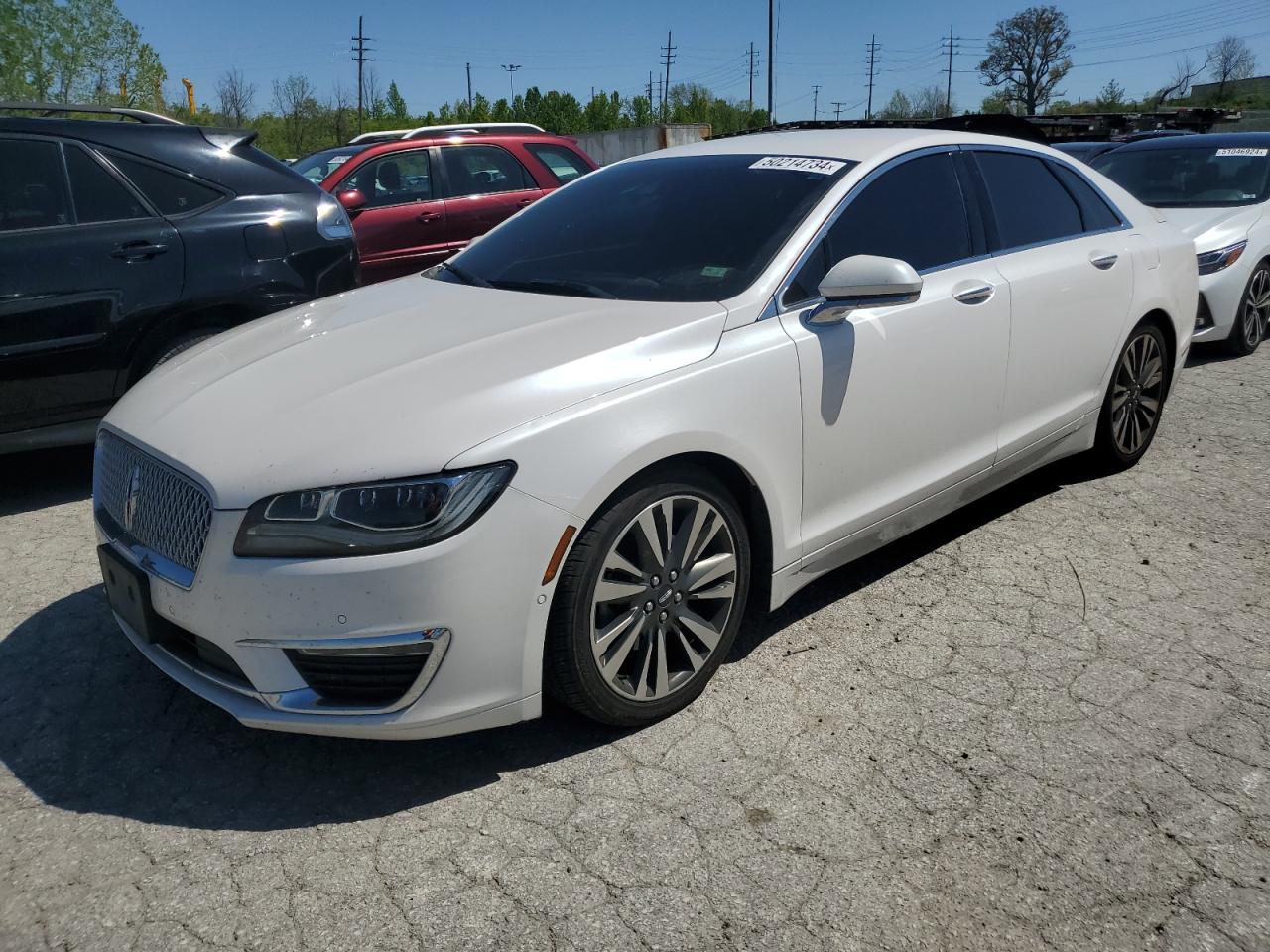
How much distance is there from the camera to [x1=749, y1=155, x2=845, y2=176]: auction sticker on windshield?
3654mm

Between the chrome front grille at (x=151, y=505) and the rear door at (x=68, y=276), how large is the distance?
1.88m

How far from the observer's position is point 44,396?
15.6ft

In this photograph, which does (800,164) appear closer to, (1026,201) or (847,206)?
(847,206)

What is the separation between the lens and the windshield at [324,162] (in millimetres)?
9453

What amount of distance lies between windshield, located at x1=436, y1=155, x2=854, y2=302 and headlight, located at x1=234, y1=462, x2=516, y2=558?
1.09m

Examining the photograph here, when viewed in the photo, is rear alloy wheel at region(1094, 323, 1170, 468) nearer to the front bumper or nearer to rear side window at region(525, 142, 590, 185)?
the front bumper

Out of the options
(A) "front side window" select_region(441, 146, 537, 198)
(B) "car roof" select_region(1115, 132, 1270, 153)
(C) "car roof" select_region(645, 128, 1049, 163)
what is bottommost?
(C) "car roof" select_region(645, 128, 1049, 163)

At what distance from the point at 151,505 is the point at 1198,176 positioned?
8.33 meters

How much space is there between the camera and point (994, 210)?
13.6 feet

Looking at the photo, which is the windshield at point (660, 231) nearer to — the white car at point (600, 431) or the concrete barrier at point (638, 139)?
the white car at point (600, 431)

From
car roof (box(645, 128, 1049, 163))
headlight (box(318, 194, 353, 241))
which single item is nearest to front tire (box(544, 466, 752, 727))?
car roof (box(645, 128, 1049, 163))

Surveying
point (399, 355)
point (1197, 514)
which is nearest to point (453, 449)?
point (399, 355)

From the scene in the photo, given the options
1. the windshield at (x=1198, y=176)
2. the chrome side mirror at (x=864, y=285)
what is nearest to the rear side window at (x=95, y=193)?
the chrome side mirror at (x=864, y=285)

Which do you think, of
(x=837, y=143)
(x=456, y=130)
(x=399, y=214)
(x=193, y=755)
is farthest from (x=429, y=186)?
(x=193, y=755)
